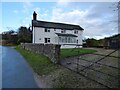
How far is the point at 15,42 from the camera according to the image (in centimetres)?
6350

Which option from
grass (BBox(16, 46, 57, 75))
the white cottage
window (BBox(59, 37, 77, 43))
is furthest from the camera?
window (BBox(59, 37, 77, 43))

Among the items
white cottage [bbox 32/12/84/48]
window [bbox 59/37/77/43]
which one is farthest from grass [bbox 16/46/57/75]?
window [bbox 59/37/77/43]

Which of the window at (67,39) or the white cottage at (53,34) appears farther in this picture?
the window at (67,39)

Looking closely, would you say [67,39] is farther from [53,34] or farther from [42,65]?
[42,65]

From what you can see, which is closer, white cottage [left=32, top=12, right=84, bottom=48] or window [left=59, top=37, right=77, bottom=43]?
white cottage [left=32, top=12, right=84, bottom=48]

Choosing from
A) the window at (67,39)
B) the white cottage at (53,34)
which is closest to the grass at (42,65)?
the white cottage at (53,34)

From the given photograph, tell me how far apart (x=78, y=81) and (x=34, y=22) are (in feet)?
110

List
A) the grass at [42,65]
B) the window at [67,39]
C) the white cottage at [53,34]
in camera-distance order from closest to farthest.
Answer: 1. the grass at [42,65]
2. the white cottage at [53,34]
3. the window at [67,39]

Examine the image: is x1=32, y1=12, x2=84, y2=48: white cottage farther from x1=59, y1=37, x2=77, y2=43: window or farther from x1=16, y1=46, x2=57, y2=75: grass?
x1=16, y1=46, x2=57, y2=75: grass

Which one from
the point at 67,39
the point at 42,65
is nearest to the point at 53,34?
the point at 67,39

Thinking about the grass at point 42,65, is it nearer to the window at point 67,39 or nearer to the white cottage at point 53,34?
the white cottage at point 53,34

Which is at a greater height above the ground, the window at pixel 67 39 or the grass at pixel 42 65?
the window at pixel 67 39

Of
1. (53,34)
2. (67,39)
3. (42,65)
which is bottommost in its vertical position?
(42,65)

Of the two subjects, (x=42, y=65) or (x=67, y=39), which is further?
(x=67, y=39)
